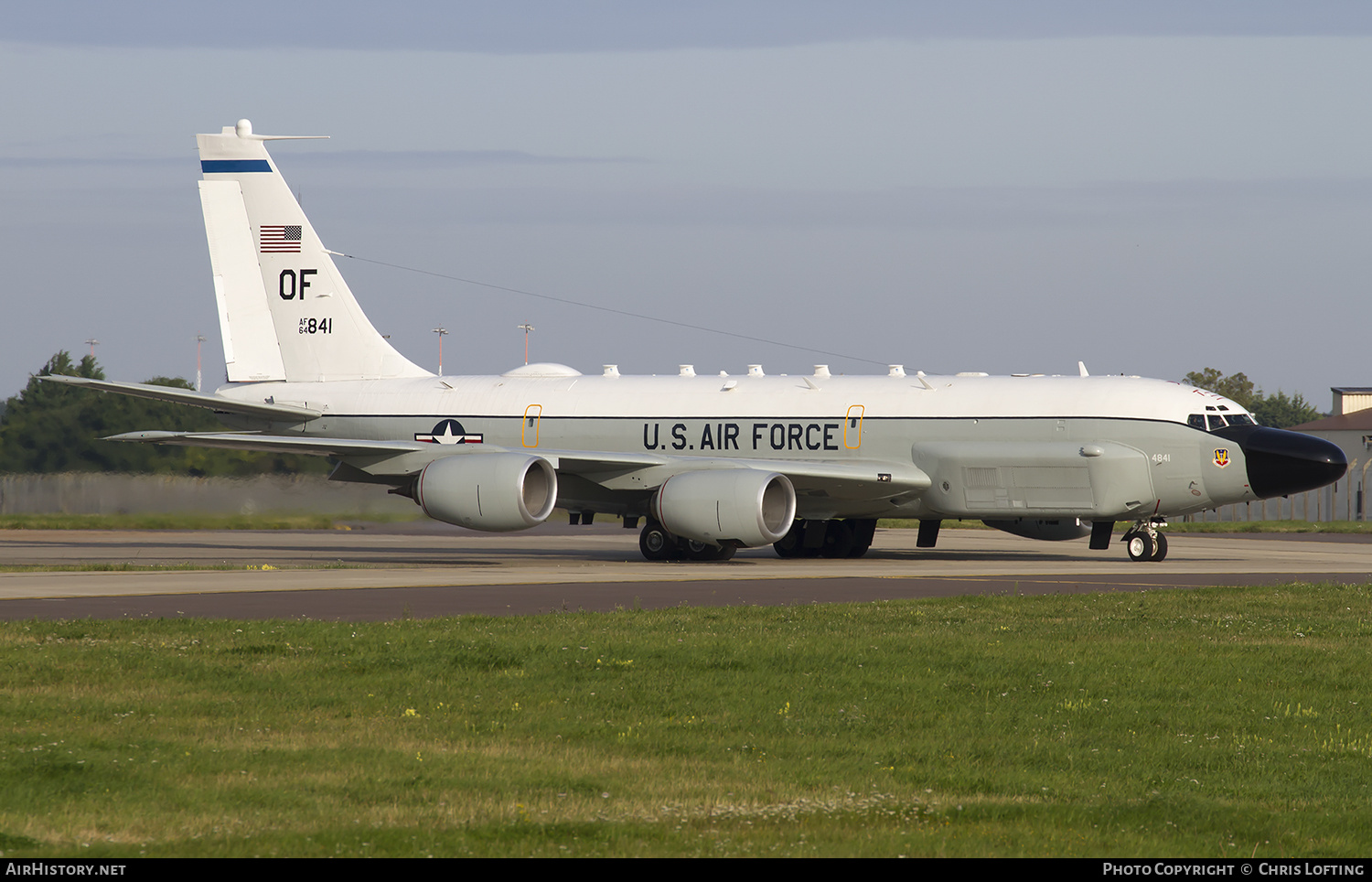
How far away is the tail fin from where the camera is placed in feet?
117

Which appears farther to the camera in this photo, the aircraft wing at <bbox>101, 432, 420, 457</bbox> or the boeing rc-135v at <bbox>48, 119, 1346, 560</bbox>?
the aircraft wing at <bbox>101, 432, 420, 457</bbox>

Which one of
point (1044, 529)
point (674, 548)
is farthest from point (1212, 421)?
point (674, 548)

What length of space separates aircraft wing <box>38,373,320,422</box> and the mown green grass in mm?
16612

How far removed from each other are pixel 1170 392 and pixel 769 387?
8.27 m

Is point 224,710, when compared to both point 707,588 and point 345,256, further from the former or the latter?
point 345,256

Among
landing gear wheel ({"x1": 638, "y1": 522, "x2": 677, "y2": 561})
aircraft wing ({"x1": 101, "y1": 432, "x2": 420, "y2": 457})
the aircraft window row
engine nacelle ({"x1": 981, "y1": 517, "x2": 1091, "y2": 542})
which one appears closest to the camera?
the aircraft window row

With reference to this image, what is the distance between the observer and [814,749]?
9445mm

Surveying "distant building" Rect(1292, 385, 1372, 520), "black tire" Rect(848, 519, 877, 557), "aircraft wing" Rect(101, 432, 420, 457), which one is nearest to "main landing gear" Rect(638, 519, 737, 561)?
"black tire" Rect(848, 519, 877, 557)

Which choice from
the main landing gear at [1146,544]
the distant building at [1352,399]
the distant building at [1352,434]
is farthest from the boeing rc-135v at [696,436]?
the distant building at [1352,399]

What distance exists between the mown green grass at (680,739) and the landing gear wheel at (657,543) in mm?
14225

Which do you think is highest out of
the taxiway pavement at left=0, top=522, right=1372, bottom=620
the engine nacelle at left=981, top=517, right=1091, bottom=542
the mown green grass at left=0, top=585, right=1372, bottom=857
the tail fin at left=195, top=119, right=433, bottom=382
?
the tail fin at left=195, top=119, right=433, bottom=382

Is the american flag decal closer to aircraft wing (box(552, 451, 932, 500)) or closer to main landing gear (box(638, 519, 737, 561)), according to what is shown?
aircraft wing (box(552, 451, 932, 500))

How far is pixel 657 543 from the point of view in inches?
1209

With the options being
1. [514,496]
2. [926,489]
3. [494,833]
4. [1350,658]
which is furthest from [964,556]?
[494,833]
